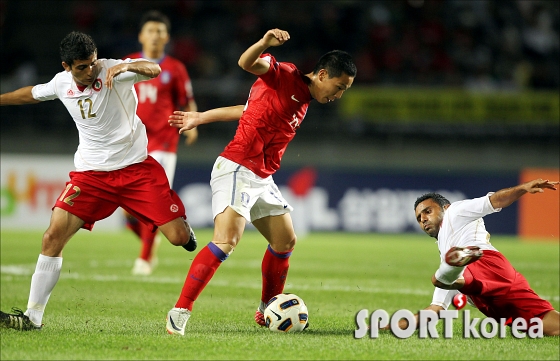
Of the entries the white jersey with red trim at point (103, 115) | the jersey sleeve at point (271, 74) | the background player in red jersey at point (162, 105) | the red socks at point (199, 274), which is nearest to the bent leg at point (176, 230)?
the red socks at point (199, 274)

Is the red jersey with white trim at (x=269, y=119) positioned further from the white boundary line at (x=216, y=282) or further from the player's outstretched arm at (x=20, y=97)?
the white boundary line at (x=216, y=282)

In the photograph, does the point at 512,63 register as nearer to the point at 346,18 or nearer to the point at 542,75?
the point at 542,75

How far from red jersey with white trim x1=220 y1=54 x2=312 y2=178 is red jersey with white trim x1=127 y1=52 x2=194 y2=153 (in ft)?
11.9

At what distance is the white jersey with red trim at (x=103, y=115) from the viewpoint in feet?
19.2

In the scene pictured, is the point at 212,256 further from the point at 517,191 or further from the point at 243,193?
the point at 517,191

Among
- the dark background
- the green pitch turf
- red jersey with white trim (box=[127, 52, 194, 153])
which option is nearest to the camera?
the green pitch turf

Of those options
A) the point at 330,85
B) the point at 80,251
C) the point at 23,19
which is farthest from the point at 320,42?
the point at 330,85

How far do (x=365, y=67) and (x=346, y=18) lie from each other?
5.29ft

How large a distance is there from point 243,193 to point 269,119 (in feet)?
2.02

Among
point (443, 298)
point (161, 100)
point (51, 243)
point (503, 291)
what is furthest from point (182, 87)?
point (503, 291)

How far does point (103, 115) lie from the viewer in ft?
19.4

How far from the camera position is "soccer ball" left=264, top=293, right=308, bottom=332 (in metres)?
5.84

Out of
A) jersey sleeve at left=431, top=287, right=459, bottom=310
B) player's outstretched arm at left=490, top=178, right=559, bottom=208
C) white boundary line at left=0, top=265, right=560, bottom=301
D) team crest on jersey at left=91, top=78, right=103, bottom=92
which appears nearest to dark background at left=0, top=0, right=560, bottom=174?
white boundary line at left=0, top=265, right=560, bottom=301

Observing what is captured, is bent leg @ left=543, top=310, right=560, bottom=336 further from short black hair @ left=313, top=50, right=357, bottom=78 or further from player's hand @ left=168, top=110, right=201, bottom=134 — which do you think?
player's hand @ left=168, top=110, right=201, bottom=134
